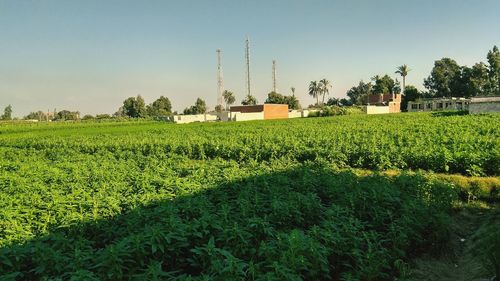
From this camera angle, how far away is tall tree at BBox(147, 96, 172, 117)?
399 feet

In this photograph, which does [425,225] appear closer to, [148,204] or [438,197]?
[438,197]

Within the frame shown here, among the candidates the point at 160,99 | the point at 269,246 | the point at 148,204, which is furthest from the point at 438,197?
the point at 160,99

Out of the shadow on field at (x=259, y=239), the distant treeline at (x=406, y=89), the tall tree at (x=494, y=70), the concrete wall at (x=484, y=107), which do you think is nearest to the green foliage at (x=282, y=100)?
the distant treeline at (x=406, y=89)

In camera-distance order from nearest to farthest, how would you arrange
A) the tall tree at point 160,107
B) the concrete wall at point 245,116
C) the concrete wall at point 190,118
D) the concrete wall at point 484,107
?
1. the concrete wall at point 484,107
2. the concrete wall at point 245,116
3. the concrete wall at point 190,118
4. the tall tree at point 160,107

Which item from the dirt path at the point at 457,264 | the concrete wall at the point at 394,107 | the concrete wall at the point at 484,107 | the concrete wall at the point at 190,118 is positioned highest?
the concrete wall at the point at 394,107

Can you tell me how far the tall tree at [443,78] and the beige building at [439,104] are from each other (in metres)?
14.2

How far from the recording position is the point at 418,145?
15.4m

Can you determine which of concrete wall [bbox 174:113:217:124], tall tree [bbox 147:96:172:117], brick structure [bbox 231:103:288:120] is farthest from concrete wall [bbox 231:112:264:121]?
tall tree [bbox 147:96:172:117]

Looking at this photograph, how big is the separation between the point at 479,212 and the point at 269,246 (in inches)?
293

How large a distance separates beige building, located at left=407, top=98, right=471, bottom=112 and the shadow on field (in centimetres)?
7335

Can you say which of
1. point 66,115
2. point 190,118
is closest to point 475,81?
point 190,118

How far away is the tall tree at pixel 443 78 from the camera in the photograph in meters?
93.6

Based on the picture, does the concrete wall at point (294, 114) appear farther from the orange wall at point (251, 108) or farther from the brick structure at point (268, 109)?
the orange wall at point (251, 108)

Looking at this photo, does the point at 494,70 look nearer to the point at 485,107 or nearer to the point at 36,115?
the point at 485,107
